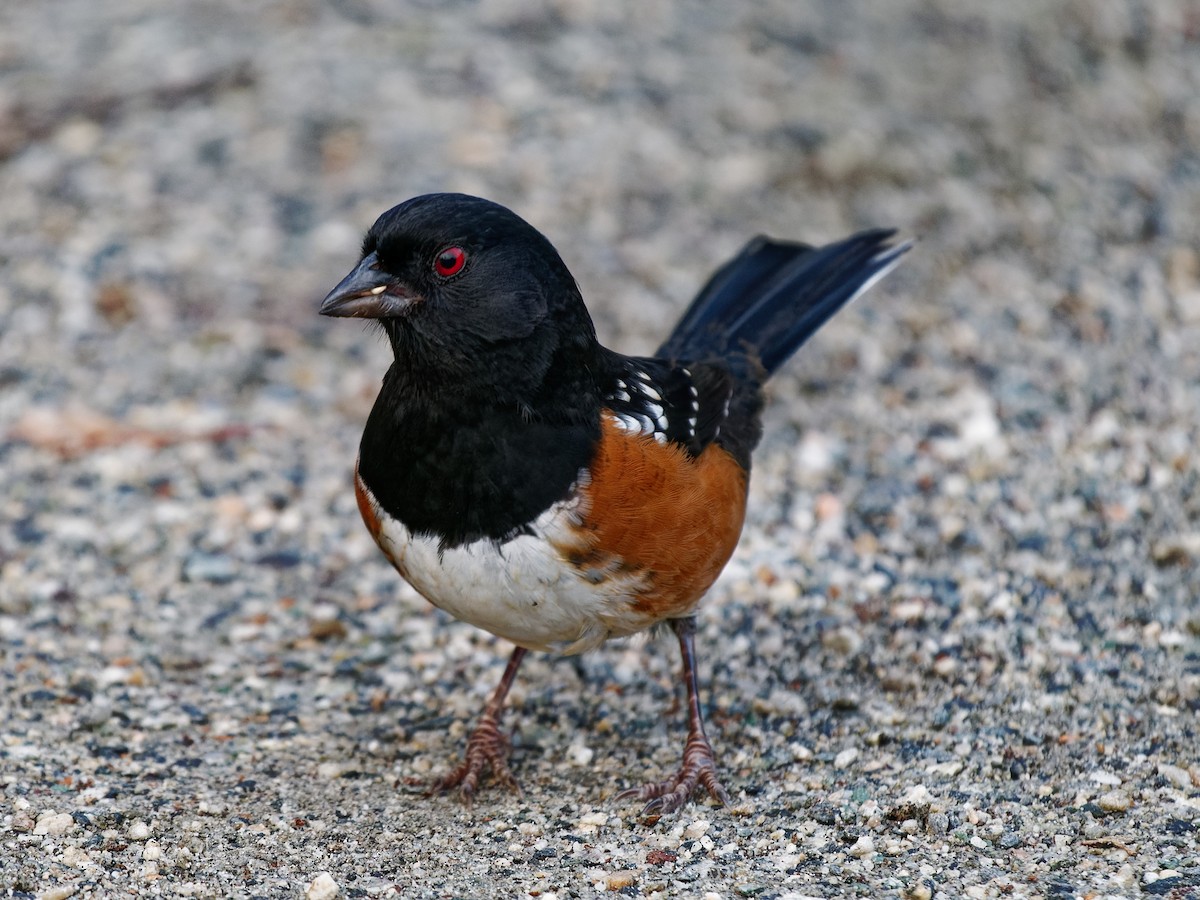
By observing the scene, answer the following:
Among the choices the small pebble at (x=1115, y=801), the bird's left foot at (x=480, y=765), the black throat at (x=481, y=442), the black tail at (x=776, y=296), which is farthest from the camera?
the black tail at (x=776, y=296)

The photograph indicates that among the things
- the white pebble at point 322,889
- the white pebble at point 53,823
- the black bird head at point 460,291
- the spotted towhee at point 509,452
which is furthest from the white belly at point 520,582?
the white pebble at point 53,823

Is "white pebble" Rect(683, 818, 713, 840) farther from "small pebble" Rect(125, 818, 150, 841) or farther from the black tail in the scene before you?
the black tail

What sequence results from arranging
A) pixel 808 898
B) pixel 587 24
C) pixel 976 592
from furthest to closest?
pixel 587 24, pixel 976 592, pixel 808 898

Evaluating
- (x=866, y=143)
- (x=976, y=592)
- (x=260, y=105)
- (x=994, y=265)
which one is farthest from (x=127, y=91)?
(x=976, y=592)

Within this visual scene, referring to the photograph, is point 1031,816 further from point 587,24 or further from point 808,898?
point 587,24

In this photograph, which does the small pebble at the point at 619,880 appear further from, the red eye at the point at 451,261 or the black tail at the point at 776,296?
the black tail at the point at 776,296

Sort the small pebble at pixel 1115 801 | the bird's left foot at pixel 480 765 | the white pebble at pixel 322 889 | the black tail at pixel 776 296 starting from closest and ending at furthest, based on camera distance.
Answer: the white pebble at pixel 322 889 < the small pebble at pixel 1115 801 < the bird's left foot at pixel 480 765 < the black tail at pixel 776 296

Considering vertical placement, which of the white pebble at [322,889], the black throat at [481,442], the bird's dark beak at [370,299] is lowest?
the white pebble at [322,889]

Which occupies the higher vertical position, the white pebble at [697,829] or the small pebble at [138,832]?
the white pebble at [697,829]

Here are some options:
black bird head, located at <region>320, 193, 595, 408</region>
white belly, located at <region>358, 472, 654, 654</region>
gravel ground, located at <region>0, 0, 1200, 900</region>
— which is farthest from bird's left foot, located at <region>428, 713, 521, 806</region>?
black bird head, located at <region>320, 193, 595, 408</region>
